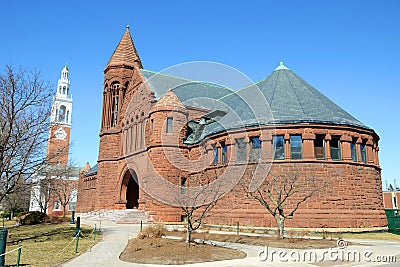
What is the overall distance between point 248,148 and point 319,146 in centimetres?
491

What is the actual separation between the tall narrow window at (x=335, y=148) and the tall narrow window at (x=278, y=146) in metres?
3.44

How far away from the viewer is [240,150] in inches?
975

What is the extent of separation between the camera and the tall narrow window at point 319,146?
23.2 meters

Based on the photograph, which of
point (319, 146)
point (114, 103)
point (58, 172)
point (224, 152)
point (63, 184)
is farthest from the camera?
point (114, 103)

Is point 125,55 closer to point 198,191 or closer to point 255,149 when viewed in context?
point 198,191

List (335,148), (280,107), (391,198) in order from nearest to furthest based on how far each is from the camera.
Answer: (335,148) < (280,107) < (391,198)

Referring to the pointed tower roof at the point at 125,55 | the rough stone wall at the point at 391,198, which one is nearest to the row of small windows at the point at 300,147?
the pointed tower roof at the point at 125,55

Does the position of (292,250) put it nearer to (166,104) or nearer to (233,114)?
(233,114)

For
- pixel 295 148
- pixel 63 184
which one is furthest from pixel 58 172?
pixel 295 148

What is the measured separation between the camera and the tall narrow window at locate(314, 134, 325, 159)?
912 inches

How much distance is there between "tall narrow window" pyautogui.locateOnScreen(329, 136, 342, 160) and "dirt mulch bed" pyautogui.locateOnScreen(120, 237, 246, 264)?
45.3 ft

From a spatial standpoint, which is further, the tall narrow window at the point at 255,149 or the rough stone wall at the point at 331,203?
the tall narrow window at the point at 255,149

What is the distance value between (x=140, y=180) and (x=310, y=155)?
17.1 m

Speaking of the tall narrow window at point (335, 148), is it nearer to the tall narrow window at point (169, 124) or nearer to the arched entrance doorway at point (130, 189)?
the tall narrow window at point (169, 124)
